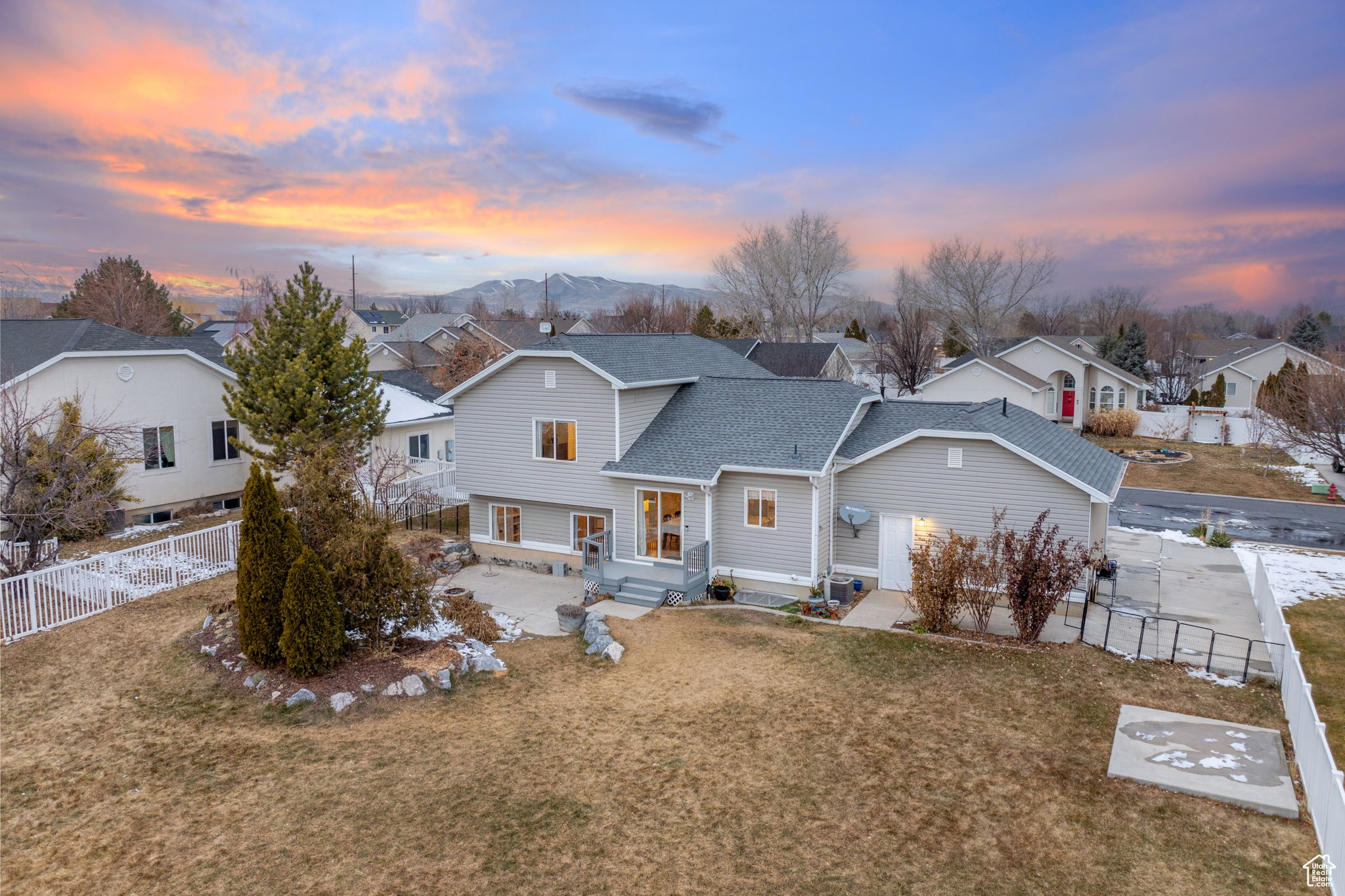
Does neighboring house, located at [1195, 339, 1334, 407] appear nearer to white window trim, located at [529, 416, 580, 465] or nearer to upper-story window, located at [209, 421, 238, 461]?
white window trim, located at [529, 416, 580, 465]

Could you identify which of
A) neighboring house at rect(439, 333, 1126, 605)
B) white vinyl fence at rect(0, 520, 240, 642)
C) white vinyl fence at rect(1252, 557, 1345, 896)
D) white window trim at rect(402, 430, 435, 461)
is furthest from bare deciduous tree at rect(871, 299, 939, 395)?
white vinyl fence at rect(0, 520, 240, 642)

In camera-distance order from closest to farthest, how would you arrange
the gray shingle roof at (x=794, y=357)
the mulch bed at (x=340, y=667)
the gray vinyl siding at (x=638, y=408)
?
the mulch bed at (x=340, y=667)
the gray vinyl siding at (x=638, y=408)
the gray shingle roof at (x=794, y=357)

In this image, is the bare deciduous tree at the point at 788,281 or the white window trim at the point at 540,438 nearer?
the white window trim at the point at 540,438

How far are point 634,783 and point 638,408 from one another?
11.0 m

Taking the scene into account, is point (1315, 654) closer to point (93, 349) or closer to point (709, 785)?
point (709, 785)

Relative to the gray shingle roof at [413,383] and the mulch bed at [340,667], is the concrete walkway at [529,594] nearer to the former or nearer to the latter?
the mulch bed at [340,667]

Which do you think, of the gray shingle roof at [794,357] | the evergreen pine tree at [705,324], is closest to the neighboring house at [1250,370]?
the gray shingle roof at [794,357]

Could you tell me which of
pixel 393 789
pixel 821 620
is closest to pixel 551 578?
pixel 821 620

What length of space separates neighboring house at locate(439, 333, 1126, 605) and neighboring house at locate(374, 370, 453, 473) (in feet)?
24.0

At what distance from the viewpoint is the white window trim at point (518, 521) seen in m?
20.8

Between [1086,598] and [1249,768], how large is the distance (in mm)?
6007

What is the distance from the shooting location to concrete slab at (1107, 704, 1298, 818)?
9.37 meters

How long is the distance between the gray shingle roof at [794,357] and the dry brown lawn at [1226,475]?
658 inches

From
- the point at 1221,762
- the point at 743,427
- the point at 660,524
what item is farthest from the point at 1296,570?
the point at 660,524
